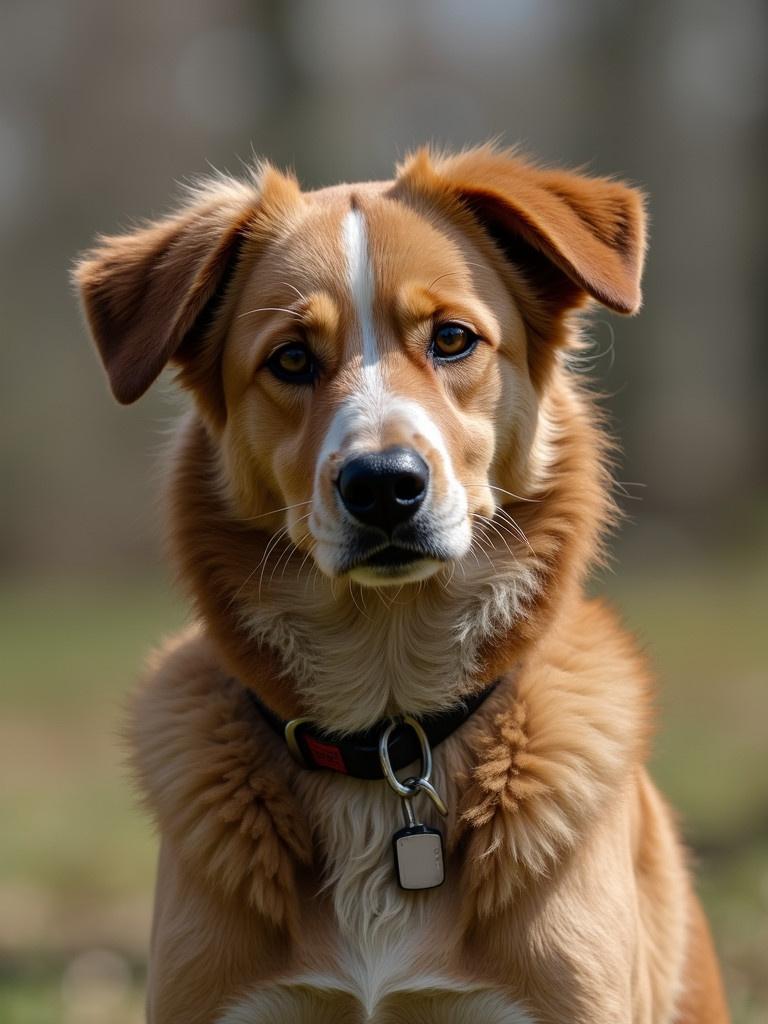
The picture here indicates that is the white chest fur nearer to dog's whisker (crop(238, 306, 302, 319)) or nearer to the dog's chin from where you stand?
the dog's chin

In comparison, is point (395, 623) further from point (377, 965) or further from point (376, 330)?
point (377, 965)

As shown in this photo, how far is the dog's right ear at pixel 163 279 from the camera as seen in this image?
340cm

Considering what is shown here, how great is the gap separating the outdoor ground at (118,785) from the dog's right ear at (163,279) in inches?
30.8

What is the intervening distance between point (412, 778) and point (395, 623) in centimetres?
44

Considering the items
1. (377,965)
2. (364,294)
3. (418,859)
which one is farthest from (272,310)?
(377,965)

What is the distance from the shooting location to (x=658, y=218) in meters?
19.8

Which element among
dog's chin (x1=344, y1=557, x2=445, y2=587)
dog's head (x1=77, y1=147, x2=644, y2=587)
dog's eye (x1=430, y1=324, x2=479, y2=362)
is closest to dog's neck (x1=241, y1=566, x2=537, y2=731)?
dog's head (x1=77, y1=147, x2=644, y2=587)

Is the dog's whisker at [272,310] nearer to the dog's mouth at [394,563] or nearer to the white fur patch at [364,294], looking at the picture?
the white fur patch at [364,294]

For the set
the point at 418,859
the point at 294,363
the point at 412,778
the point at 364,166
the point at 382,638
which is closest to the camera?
the point at 418,859

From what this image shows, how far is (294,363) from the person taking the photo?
136 inches

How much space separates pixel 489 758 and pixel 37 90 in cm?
1986

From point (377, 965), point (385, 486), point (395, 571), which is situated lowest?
point (377, 965)

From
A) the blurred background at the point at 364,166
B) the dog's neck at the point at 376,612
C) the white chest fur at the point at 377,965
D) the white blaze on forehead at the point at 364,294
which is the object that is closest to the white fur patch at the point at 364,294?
the white blaze on forehead at the point at 364,294

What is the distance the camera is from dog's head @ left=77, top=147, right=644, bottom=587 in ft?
10.5
